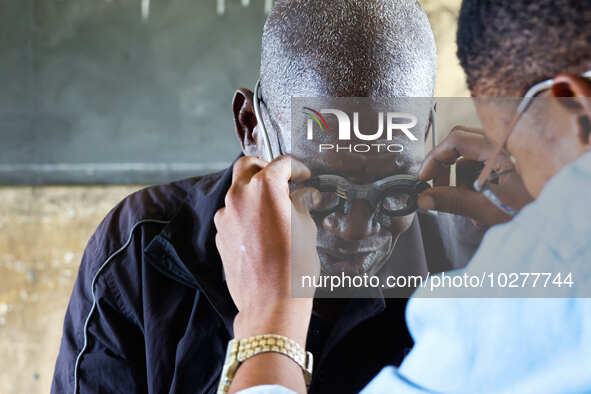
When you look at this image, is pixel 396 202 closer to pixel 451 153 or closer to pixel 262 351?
pixel 451 153

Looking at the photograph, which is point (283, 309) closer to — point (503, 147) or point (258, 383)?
point (258, 383)

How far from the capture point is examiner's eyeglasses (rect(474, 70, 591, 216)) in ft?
1.78

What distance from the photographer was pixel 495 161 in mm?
578

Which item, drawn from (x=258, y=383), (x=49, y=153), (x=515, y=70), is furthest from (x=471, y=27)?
(x=49, y=153)

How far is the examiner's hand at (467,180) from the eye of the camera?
0.57m

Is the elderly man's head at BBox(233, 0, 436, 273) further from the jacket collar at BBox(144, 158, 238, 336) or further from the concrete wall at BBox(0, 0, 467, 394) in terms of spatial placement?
the concrete wall at BBox(0, 0, 467, 394)

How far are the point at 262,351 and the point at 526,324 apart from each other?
299mm

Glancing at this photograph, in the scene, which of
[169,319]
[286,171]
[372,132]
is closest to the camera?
[372,132]

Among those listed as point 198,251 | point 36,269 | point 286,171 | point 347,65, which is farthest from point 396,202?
point 36,269

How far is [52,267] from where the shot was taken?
2.56 meters

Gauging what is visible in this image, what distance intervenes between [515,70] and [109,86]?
2.19 meters

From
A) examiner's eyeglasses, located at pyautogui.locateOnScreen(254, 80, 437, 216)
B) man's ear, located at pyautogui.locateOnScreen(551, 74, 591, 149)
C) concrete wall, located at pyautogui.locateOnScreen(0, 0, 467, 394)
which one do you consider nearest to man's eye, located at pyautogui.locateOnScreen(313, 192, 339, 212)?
examiner's eyeglasses, located at pyautogui.locateOnScreen(254, 80, 437, 216)

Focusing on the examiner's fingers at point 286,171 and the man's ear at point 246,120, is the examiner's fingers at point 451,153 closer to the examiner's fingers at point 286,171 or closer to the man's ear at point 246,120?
the examiner's fingers at point 286,171

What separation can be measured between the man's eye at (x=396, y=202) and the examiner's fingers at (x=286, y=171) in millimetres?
108
